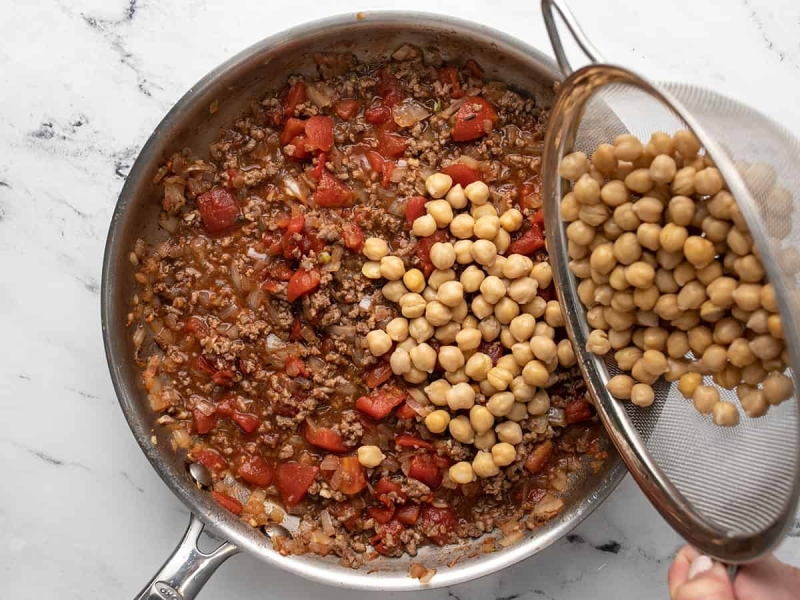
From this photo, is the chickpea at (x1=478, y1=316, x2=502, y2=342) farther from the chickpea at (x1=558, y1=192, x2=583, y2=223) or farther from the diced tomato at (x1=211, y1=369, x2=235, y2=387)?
the diced tomato at (x1=211, y1=369, x2=235, y2=387)

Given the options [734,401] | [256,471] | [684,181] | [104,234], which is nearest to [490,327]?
[734,401]

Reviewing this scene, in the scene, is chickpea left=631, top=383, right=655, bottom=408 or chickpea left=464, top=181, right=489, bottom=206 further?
chickpea left=464, top=181, right=489, bottom=206

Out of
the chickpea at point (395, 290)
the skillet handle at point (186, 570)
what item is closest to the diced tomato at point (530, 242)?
the chickpea at point (395, 290)

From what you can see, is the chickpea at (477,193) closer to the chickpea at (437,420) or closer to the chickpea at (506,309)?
the chickpea at (506,309)

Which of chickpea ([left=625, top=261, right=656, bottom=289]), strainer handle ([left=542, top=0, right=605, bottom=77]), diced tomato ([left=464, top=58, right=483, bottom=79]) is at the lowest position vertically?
chickpea ([left=625, top=261, right=656, bottom=289])

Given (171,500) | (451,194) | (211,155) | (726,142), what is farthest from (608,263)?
(171,500)

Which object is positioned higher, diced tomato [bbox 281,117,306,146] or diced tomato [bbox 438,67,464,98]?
diced tomato [bbox 438,67,464,98]

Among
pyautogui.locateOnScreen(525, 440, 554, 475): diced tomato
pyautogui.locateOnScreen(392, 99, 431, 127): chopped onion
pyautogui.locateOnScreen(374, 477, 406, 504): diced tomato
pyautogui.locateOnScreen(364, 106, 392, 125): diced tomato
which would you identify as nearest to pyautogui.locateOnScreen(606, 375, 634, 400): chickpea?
pyautogui.locateOnScreen(525, 440, 554, 475): diced tomato
